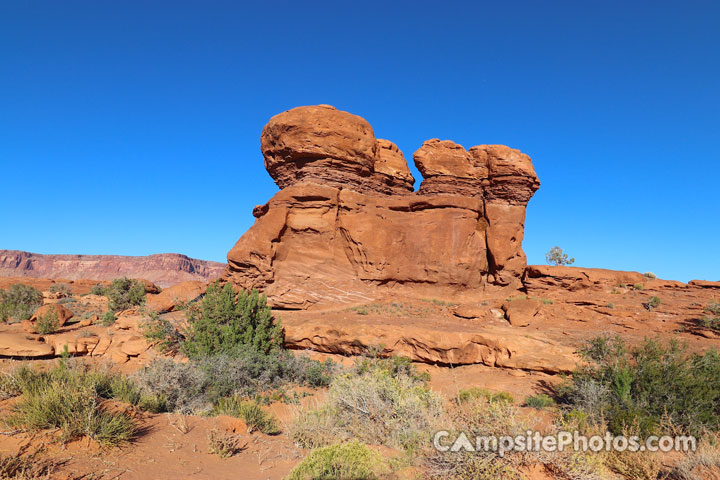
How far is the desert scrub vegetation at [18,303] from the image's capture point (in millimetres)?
20297

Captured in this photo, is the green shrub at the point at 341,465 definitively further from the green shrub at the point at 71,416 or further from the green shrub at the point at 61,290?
the green shrub at the point at 61,290

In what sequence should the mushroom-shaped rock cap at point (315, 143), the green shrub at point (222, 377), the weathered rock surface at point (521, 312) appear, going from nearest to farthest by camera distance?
the green shrub at point (222, 377) → the weathered rock surface at point (521, 312) → the mushroom-shaped rock cap at point (315, 143)

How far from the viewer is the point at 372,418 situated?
262 inches

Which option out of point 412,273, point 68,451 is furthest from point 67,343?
point 412,273

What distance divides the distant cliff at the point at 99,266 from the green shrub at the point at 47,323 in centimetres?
6907

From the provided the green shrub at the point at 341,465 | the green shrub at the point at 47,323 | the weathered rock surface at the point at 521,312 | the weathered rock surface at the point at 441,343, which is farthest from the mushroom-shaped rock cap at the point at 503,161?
the green shrub at the point at 47,323

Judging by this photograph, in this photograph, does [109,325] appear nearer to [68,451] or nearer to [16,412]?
[16,412]

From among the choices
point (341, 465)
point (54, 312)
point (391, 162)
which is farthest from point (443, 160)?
point (54, 312)

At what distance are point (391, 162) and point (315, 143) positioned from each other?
5.60 meters

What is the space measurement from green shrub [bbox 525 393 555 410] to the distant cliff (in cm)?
8274

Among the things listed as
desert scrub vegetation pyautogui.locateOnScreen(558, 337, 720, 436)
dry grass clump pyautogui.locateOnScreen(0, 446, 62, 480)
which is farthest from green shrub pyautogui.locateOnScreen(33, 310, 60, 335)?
desert scrub vegetation pyautogui.locateOnScreen(558, 337, 720, 436)

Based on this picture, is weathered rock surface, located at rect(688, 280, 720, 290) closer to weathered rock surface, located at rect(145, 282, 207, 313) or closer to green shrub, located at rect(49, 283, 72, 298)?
weathered rock surface, located at rect(145, 282, 207, 313)

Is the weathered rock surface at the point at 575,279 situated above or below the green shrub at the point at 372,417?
above

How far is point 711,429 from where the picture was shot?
6.84m
